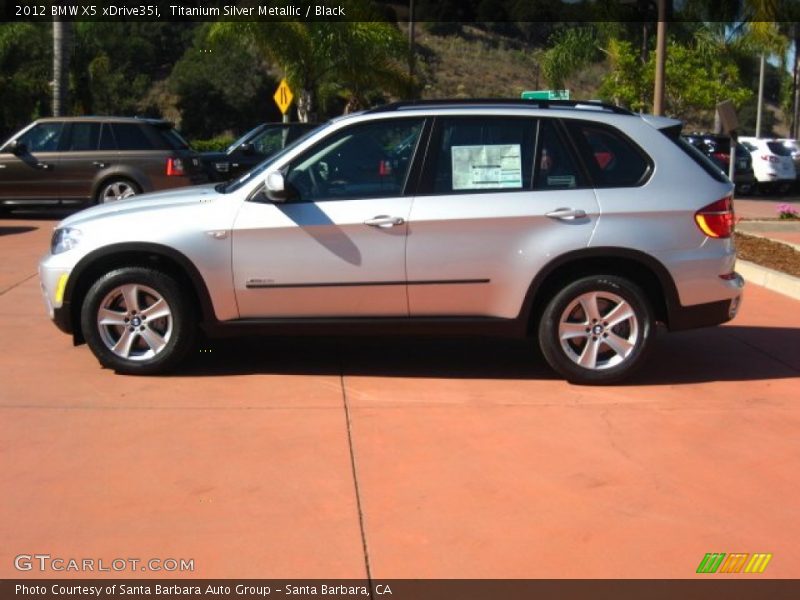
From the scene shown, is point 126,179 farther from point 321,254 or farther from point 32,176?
point 321,254

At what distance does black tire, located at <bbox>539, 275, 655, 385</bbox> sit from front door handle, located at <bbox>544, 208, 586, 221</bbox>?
415 mm

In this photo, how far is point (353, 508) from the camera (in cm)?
496

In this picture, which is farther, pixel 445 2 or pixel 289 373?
pixel 445 2

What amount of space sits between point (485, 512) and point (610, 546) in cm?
62

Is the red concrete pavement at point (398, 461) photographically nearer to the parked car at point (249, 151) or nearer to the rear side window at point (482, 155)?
the rear side window at point (482, 155)

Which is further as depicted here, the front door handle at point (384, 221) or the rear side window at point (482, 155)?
the rear side window at point (482, 155)

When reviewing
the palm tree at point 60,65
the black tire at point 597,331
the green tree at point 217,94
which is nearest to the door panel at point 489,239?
the black tire at point 597,331

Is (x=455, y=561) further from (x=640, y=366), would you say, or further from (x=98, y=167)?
(x=98, y=167)

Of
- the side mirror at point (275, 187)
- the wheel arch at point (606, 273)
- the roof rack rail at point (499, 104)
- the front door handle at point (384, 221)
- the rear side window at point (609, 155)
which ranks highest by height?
the roof rack rail at point (499, 104)

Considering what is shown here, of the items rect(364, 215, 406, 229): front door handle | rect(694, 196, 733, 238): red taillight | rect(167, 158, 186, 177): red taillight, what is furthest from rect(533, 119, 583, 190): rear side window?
rect(167, 158, 186, 177): red taillight

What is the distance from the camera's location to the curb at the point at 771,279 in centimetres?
1050

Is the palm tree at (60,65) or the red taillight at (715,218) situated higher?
the palm tree at (60,65)

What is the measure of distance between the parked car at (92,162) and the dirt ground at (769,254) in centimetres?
819
